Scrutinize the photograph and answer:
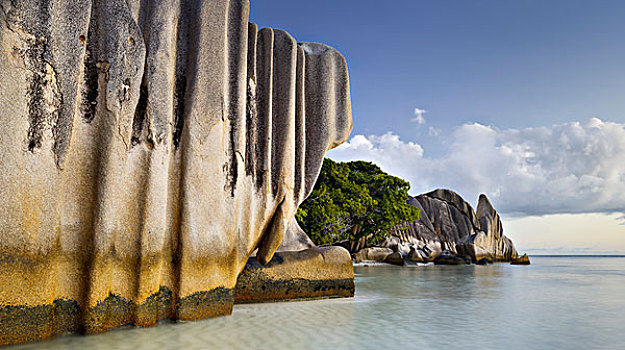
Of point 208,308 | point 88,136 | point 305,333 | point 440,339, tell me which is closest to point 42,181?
point 88,136

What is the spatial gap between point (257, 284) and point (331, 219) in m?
10.4

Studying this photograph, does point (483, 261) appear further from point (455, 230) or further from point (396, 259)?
point (396, 259)

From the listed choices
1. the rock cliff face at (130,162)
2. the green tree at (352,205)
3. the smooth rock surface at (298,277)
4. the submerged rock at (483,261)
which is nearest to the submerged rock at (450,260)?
the submerged rock at (483,261)

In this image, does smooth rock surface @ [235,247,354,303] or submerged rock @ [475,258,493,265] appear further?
submerged rock @ [475,258,493,265]

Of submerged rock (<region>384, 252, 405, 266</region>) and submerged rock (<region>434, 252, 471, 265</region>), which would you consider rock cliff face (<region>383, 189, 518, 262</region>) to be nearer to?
submerged rock (<region>434, 252, 471, 265</region>)

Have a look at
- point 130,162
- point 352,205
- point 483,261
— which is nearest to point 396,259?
point 483,261

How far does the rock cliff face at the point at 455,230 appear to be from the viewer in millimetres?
33250

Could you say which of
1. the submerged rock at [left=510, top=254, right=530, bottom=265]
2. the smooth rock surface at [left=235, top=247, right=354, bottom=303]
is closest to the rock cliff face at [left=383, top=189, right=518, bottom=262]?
the submerged rock at [left=510, top=254, right=530, bottom=265]

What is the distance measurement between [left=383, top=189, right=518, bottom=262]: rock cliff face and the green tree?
395 inches

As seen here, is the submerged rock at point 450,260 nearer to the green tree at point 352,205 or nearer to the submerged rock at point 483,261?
the submerged rock at point 483,261

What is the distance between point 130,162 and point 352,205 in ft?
44.8

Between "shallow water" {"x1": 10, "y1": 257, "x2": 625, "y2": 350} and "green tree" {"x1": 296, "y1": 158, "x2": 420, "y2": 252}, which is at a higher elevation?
"green tree" {"x1": 296, "y1": 158, "x2": 420, "y2": 252}

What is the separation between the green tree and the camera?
53.3 feet

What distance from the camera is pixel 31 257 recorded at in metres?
3.64
